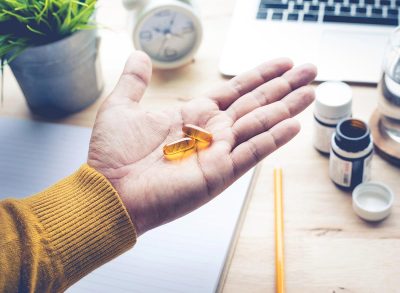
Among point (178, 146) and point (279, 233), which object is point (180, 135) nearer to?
point (178, 146)

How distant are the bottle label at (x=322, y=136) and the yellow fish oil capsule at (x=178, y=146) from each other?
196 millimetres

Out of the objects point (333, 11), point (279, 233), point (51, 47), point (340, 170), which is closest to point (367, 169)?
point (340, 170)

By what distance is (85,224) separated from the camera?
2.45 feet

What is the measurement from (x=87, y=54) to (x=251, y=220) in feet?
1.29

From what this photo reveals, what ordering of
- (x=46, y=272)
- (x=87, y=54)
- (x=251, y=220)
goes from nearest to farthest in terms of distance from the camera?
(x=46, y=272)
(x=251, y=220)
(x=87, y=54)

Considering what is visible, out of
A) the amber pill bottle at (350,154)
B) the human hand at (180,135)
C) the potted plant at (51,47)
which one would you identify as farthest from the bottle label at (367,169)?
the potted plant at (51,47)

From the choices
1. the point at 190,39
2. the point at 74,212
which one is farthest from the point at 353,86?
the point at 74,212

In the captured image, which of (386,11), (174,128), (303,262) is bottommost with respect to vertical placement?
(303,262)

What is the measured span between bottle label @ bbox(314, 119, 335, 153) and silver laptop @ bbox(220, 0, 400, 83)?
15 cm

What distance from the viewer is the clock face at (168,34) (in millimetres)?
1002

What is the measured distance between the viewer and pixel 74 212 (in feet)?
2.47

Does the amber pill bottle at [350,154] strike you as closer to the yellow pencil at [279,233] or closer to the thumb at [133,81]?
the yellow pencil at [279,233]

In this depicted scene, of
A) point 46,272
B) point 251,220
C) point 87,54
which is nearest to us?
point 46,272

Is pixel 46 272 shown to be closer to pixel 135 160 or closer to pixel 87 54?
pixel 135 160
